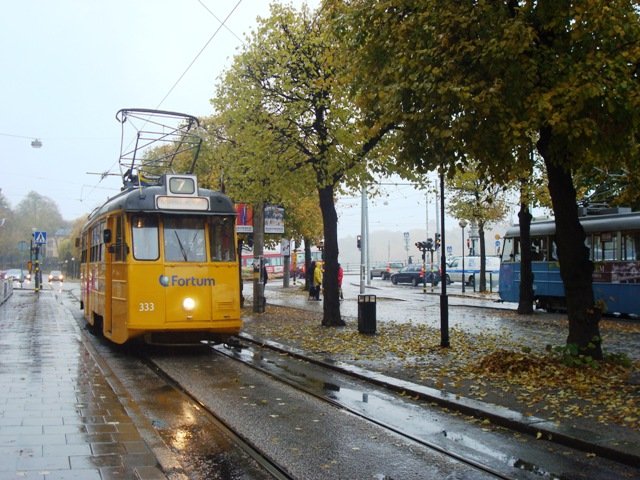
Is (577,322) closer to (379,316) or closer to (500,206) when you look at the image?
(379,316)

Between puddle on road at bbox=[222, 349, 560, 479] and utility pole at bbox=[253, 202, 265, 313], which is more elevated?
utility pole at bbox=[253, 202, 265, 313]

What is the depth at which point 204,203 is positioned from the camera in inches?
508

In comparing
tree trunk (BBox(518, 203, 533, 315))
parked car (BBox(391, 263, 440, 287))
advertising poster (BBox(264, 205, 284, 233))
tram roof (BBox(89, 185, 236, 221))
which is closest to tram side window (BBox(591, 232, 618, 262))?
tree trunk (BBox(518, 203, 533, 315))

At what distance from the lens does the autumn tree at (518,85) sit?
819 cm

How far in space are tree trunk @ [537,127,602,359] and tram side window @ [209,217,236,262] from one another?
6.17 meters

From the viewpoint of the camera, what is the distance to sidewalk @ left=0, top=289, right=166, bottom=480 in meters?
5.39

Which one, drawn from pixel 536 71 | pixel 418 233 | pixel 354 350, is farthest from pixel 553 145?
pixel 418 233

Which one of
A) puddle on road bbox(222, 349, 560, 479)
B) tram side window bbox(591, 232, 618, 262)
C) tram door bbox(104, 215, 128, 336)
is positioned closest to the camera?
puddle on road bbox(222, 349, 560, 479)

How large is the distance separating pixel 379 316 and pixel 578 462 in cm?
1502

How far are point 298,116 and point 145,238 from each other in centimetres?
518

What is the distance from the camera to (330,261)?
17.3 m

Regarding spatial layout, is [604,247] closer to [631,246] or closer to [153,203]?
[631,246]

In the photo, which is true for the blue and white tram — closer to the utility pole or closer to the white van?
the utility pole

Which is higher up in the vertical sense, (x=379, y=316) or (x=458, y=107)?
(x=458, y=107)
